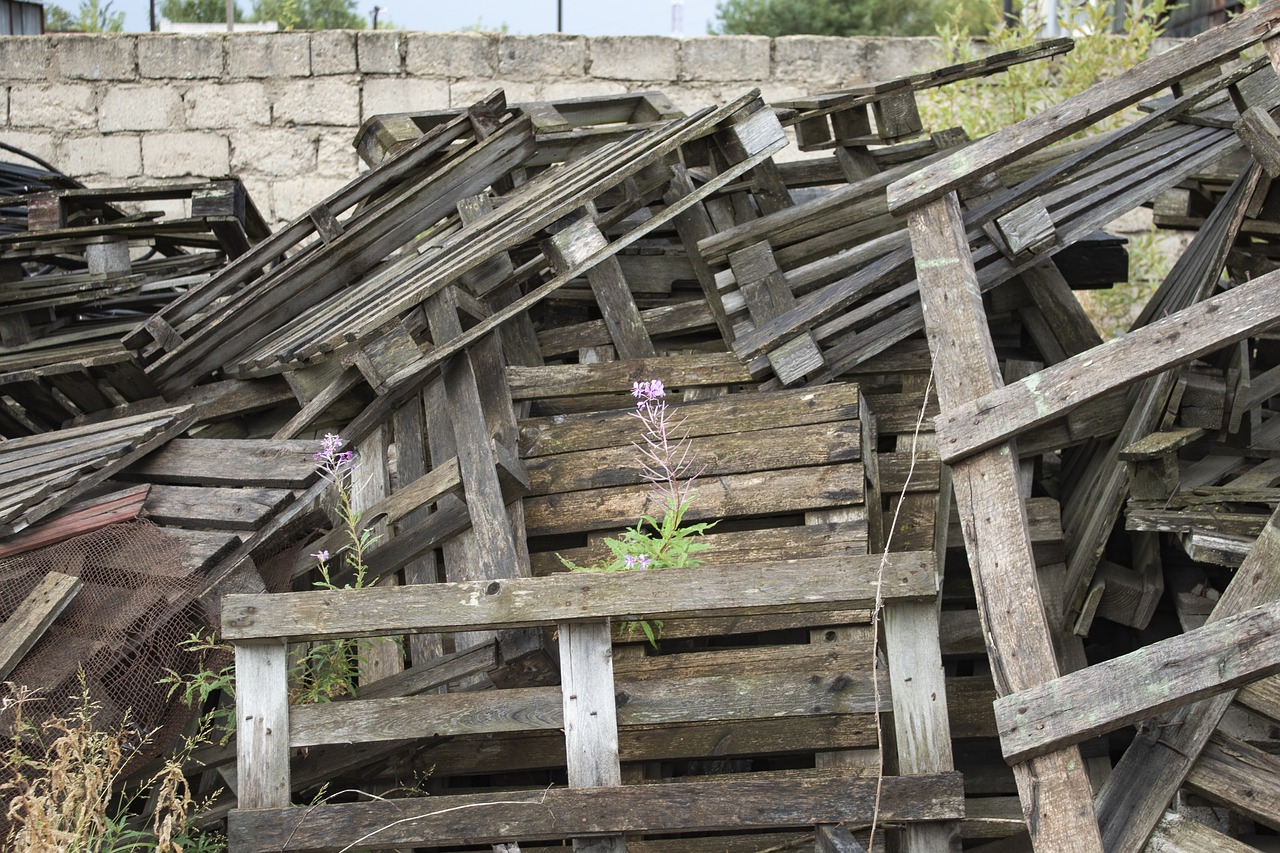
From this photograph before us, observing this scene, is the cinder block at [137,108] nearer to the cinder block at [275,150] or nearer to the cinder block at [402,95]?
the cinder block at [275,150]

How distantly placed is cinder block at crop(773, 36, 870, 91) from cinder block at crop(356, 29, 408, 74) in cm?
296

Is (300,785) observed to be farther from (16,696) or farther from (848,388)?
(848,388)

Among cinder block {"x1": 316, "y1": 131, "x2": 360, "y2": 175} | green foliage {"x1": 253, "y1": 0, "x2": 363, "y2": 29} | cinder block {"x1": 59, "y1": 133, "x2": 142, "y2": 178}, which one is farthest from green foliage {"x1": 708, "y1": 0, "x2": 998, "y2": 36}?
cinder block {"x1": 59, "y1": 133, "x2": 142, "y2": 178}

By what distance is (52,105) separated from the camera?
966 cm

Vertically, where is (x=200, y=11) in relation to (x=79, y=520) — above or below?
above

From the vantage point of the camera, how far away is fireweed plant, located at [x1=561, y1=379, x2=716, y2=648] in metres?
4.05

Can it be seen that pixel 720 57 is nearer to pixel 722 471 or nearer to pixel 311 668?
pixel 722 471

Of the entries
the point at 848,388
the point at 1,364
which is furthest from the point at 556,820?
the point at 1,364

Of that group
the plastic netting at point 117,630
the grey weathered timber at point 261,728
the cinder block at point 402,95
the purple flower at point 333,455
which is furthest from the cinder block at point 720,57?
the grey weathered timber at point 261,728

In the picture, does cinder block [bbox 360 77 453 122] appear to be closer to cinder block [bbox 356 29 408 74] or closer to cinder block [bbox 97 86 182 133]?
cinder block [bbox 356 29 408 74]

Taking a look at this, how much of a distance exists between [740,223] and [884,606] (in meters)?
2.66

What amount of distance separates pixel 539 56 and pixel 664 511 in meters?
6.06

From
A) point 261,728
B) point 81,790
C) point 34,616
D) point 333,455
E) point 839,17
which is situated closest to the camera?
point 81,790

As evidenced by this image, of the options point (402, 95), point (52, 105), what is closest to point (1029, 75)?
point (402, 95)
